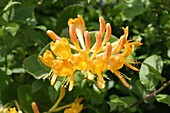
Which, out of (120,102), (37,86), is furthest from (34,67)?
(120,102)

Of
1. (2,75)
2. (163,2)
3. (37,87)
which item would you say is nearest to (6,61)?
(2,75)

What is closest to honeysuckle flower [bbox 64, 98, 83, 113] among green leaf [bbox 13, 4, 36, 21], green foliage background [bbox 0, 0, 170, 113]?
green foliage background [bbox 0, 0, 170, 113]

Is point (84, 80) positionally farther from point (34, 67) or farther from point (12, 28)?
point (12, 28)

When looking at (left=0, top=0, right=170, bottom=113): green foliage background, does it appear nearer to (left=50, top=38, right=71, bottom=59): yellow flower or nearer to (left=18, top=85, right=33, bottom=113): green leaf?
(left=18, top=85, right=33, bottom=113): green leaf

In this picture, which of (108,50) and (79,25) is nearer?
(108,50)

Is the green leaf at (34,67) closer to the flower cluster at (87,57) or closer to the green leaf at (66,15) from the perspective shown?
the flower cluster at (87,57)

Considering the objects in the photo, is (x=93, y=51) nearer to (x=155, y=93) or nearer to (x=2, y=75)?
(x=155, y=93)
